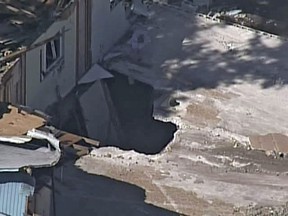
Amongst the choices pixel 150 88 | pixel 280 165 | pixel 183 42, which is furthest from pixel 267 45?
pixel 280 165

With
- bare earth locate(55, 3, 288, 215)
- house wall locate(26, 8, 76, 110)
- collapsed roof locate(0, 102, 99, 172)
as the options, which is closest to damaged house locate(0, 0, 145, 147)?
house wall locate(26, 8, 76, 110)

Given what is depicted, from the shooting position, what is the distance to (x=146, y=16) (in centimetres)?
2348

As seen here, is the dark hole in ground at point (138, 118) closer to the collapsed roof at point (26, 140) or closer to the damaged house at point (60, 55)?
the damaged house at point (60, 55)

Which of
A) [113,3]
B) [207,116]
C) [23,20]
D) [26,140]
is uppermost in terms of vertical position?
[23,20]

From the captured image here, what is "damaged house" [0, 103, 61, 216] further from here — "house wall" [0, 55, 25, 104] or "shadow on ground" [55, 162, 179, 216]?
"shadow on ground" [55, 162, 179, 216]

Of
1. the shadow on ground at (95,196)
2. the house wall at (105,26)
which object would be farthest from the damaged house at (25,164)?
the house wall at (105,26)

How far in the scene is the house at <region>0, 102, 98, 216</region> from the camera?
11.6m

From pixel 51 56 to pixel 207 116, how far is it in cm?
322

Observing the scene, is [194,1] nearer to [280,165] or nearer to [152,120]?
[152,120]

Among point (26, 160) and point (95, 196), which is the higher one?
point (26, 160)

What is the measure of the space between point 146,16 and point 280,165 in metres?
7.38

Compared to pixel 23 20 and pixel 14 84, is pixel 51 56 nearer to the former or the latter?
pixel 23 20

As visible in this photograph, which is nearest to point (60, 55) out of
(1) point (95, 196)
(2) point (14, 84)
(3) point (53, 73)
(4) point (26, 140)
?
(3) point (53, 73)

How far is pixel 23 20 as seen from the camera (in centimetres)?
1717
